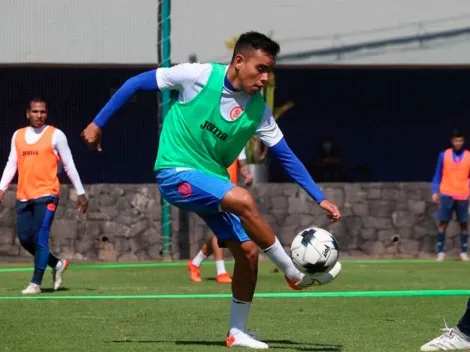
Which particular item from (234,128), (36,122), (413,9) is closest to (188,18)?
(413,9)

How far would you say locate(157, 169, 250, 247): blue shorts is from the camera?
8.85 m

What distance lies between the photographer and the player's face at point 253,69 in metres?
9.04

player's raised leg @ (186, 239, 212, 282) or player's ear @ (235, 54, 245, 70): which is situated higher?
player's ear @ (235, 54, 245, 70)

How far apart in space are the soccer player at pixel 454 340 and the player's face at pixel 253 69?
2.03 metres

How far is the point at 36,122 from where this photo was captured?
563 inches

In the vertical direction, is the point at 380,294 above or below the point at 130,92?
below

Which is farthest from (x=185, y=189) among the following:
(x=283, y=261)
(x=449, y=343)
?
(x=449, y=343)

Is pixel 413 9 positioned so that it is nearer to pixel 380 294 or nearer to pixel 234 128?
pixel 380 294

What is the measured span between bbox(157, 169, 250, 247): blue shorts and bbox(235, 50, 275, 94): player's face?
67cm

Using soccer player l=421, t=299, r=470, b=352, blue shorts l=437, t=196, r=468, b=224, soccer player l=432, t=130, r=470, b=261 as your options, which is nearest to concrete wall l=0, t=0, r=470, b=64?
soccer player l=432, t=130, r=470, b=261

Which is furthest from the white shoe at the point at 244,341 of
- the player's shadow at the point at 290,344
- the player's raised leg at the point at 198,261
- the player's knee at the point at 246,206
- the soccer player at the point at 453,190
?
the soccer player at the point at 453,190

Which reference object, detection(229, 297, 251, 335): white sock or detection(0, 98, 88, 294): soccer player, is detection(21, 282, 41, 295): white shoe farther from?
detection(229, 297, 251, 335): white sock

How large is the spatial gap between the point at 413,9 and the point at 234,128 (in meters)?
16.1

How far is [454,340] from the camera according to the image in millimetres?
8633
